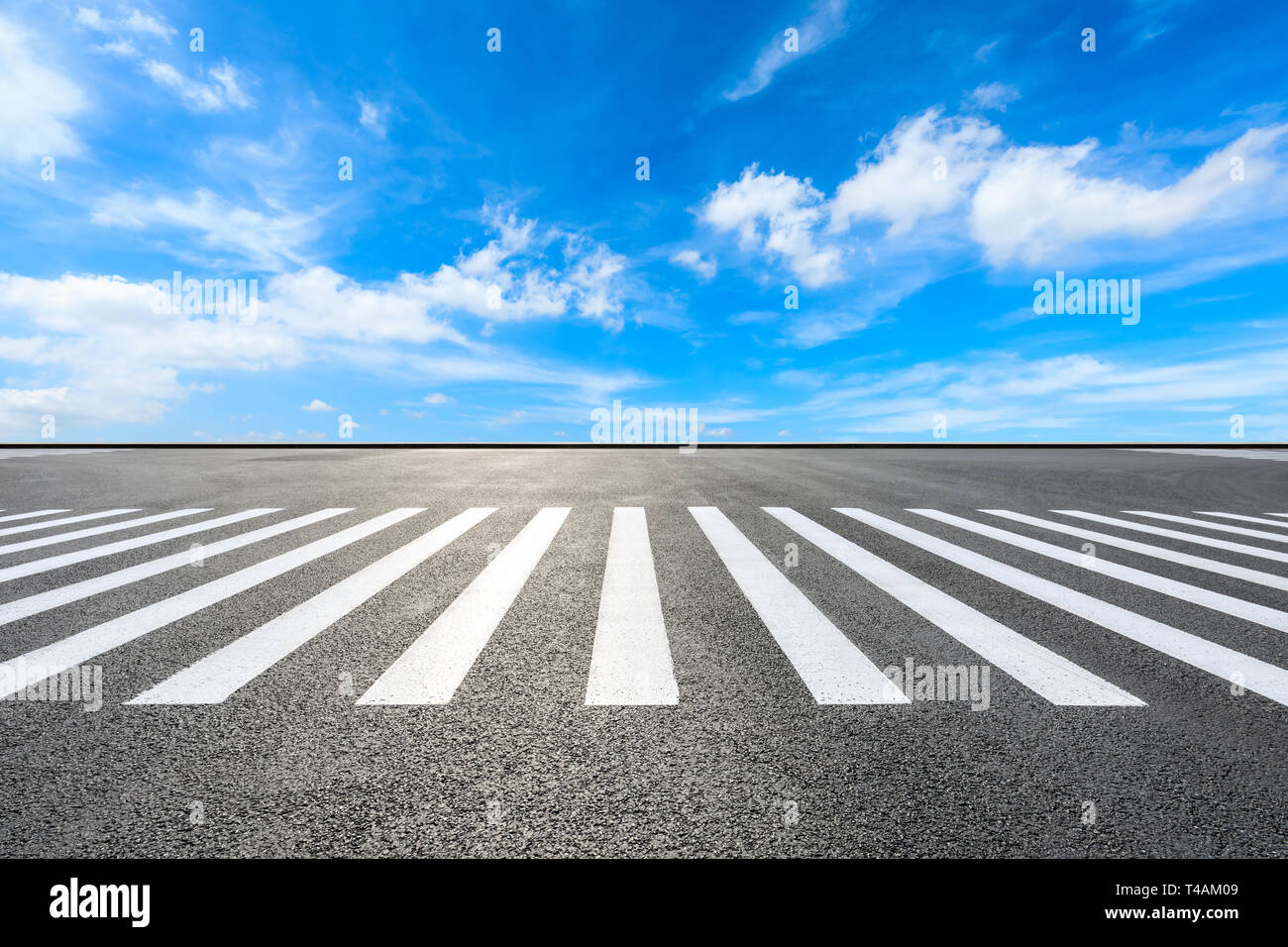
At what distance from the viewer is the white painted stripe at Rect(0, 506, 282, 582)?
6211 mm

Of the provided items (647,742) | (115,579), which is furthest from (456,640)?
(115,579)

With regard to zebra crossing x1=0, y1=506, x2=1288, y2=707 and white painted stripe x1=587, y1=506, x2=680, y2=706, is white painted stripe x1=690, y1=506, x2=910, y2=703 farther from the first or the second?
white painted stripe x1=587, y1=506, x2=680, y2=706

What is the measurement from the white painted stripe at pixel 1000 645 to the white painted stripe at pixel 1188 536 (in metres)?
4.22

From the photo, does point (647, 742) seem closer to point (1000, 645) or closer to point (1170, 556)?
point (1000, 645)

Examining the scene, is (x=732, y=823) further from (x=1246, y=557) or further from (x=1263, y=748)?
(x=1246, y=557)

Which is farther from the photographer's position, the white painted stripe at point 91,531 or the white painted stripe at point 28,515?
the white painted stripe at point 28,515

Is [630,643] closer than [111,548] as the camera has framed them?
Yes

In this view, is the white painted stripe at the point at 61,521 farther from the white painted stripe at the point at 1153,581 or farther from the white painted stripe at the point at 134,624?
the white painted stripe at the point at 1153,581

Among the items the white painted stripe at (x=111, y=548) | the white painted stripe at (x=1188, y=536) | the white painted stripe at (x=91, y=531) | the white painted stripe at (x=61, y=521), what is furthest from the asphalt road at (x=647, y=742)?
the white painted stripe at (x=61, y=521)

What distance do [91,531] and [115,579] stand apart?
356 cm

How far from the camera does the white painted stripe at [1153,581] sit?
4.84m

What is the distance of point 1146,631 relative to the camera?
14.4 feet
